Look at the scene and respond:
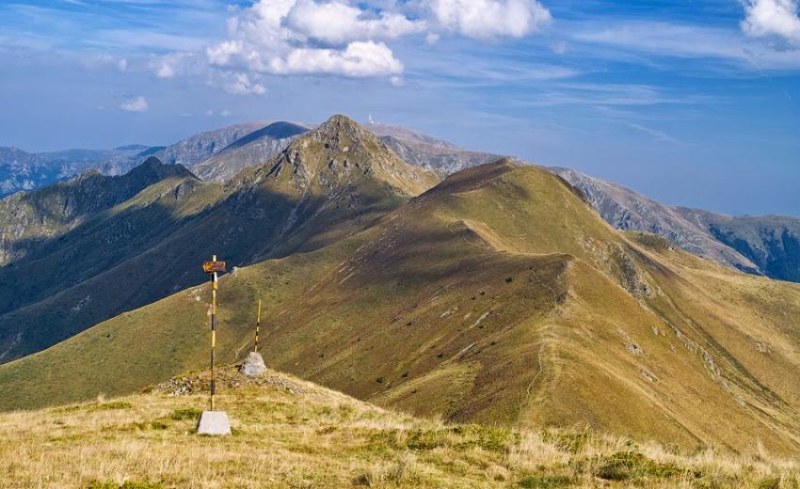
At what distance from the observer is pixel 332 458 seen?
2445 centimetres

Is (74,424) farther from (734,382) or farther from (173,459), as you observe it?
(734,382)

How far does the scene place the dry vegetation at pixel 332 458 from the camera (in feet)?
67.8

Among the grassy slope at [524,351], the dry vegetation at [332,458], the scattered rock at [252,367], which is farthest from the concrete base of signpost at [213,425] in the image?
the grassy slope at [524,351]

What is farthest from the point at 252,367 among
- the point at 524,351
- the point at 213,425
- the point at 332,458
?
the point at 524,351

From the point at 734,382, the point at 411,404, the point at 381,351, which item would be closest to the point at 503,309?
the point at 381,351

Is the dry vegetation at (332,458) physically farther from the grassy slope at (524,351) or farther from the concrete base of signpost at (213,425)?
the grassy slope at (524,351)

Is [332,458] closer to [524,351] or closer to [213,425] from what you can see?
[213,425]

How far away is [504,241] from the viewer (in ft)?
632

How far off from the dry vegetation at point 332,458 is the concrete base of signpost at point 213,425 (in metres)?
0.53

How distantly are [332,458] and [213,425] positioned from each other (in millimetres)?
7466

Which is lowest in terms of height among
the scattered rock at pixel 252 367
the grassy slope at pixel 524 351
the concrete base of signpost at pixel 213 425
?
the grassy slope at pixel 524 351

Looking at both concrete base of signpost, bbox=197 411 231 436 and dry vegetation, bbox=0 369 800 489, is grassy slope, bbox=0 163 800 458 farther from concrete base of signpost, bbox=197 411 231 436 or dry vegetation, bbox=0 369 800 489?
concrete base of signpost, bbox=197 411 231 436

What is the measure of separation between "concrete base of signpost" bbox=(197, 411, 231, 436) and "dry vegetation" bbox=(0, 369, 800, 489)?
0.53 metres

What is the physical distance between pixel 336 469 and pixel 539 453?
786cm
